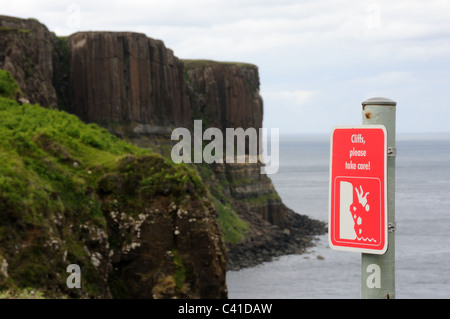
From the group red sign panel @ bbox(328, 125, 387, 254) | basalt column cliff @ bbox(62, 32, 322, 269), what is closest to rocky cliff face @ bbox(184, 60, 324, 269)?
basalt column cliff @ bbox(62, 32, 322, 269)

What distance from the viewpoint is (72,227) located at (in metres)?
29.8

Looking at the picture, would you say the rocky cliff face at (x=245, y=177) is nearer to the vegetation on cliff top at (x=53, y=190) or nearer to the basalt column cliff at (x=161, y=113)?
the basalt column cliff at (x=161, y=113)

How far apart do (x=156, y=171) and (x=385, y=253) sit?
93.1ft

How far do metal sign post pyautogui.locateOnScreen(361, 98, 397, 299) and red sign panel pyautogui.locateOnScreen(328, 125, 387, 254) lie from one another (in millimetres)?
50

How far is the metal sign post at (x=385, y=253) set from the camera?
500cm

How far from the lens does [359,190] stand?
5.14m

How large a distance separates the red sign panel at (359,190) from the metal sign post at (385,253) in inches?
2.0

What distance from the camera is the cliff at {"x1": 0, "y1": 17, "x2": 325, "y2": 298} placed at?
31.5m
